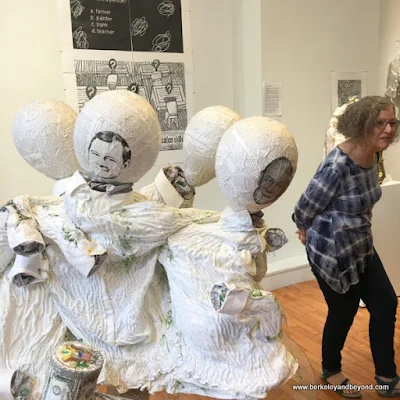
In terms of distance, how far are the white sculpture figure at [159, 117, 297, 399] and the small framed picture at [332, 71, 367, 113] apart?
2.07m

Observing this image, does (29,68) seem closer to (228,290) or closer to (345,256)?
(345,256)

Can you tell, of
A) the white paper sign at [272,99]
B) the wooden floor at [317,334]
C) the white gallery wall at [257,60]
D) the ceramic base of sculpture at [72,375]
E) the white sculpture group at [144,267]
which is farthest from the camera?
the white paper sign at [272,99]

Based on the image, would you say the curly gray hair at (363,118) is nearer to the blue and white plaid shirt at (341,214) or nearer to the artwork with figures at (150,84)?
the blue and white plaid shirt at (341,214)

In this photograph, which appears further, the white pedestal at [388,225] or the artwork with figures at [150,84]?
the white pedestal at [388,225]

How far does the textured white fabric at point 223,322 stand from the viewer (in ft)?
2.32

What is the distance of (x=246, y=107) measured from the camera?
7.94ft

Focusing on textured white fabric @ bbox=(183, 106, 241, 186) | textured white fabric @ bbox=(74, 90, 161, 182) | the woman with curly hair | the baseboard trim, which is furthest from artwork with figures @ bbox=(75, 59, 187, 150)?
textured white fabric @ bbox=(74, 90, 161, 182)

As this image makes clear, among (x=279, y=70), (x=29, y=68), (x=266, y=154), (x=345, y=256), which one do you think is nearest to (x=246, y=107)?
(x=279, y=70)

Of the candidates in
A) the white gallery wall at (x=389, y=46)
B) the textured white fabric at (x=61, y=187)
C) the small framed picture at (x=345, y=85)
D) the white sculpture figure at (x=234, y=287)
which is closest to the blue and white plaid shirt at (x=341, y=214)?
the white sculpture figure at (x=234, y=287)

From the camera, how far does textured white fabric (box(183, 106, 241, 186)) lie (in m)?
0.85

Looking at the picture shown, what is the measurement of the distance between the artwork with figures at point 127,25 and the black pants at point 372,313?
4.34 ft

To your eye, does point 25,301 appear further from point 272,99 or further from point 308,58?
point 308,58

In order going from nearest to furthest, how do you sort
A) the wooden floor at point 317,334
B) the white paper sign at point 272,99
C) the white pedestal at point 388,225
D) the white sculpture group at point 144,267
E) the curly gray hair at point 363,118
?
the white sculpture group at point 144,267
the curly gray hair at point 363,118
the wooden floor at point 317,334
the white pedestal at point 388,225
the white paper sign at point 272,99

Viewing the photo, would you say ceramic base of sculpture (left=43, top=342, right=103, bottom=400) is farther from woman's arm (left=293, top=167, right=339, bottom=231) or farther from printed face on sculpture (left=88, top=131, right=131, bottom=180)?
woman's arm (left=293, top=167, right=339, bottom=231)
